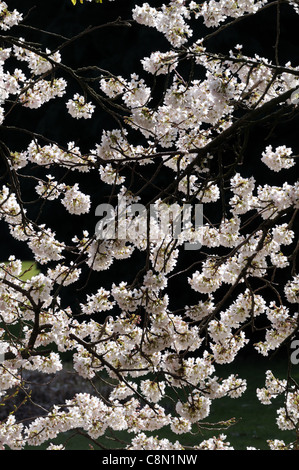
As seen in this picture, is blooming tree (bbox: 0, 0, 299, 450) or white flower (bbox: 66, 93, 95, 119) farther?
white flower (bbox: 66, 93, 95, 119)

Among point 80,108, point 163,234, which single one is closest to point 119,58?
point 80,108

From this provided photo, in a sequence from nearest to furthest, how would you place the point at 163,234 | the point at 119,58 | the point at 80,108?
the point at 163,234 < the point at 80,108 < the point at 119,58

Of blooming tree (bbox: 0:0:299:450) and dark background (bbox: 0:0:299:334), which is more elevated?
dark background (bbox: 0:0:299:334)

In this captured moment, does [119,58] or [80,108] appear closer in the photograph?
[80,108]

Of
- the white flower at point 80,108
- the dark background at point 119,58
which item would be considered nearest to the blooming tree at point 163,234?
the white flower at point 80,108

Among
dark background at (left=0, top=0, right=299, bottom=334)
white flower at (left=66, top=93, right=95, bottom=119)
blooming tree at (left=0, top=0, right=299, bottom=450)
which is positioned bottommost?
blooming tree at (left=0, top=0, right=299, bottom=450)

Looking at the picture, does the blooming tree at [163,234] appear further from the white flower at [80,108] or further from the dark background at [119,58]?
the dark background at [119,58]

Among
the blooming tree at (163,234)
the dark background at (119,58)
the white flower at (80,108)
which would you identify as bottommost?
the blooming tree at (163,234)

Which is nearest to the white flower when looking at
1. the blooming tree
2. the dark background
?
the blooming tree

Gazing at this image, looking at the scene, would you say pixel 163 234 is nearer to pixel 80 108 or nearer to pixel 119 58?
pixel 80 108

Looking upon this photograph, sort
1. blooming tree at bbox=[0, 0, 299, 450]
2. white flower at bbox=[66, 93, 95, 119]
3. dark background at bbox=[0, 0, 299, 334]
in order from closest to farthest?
1. blooming tree at bbox=[0, 0, 299, 450]
2. white flower at bbox=[66, 93, 95, 119]
3. dark background at bbox=[0, 0, 299, 334]

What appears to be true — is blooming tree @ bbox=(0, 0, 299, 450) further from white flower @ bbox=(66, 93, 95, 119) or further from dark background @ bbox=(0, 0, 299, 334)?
dark background @ bbox=(0, 0, 299, 334)

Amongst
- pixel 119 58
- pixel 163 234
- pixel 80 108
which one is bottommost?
pixel 163 234
